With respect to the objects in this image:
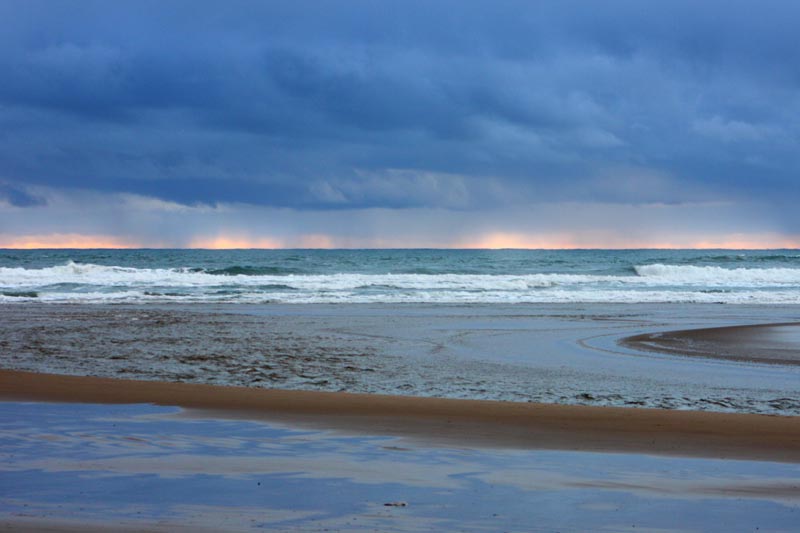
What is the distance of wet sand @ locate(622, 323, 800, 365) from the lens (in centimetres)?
1483

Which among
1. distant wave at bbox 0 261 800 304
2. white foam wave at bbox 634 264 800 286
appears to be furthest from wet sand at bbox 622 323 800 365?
white foam wave at bbox 634 264 800 286

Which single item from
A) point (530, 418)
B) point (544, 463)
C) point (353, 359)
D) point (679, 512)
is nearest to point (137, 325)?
point (353, 359)

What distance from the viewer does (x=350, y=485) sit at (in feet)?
17.9

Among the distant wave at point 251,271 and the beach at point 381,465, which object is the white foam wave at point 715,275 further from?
the beach at point 381,465

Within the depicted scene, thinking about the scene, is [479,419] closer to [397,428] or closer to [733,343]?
[397,428]

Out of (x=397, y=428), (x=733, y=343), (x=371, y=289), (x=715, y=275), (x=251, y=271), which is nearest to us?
(x=397, y=428)

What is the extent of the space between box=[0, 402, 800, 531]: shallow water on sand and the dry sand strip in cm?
47

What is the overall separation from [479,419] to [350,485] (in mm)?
2957

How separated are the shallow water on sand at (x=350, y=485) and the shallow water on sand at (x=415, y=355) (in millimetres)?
3332

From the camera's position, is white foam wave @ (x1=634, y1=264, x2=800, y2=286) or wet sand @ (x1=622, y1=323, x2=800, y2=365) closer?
wet sand @ (x1=622, y1=323, x2=800, y2=365)

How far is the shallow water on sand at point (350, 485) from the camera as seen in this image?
4.66 meters

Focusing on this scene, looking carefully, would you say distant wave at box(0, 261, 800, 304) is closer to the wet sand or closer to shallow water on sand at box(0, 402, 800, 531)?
the wet sand

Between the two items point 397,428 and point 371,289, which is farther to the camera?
point 371,289

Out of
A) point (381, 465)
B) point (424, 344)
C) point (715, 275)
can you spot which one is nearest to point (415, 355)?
point (424, 344)
